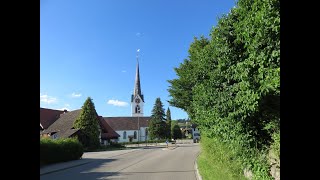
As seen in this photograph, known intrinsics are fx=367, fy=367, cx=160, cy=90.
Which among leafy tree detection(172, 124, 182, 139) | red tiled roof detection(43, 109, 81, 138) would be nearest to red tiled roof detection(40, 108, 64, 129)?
red tiled roof detection(43, 109, 81, 138)

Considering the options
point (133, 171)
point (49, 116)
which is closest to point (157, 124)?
point (49, 116)

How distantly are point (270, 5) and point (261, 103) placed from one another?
→ 2.33m

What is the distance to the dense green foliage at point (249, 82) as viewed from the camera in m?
6.10

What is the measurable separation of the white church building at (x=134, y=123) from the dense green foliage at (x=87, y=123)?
56.1 m

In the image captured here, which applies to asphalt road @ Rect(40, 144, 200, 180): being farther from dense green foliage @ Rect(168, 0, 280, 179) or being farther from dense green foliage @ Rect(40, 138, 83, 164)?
dense green foliage @ Rect(168, 0, 280, 179)

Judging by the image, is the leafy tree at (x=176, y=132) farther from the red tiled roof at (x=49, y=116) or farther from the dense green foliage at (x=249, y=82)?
the dense green foliage at (x=249, y=82)

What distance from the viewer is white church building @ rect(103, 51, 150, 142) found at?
356 feet

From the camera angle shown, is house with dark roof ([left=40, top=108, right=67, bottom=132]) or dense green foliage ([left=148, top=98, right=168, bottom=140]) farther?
dense green foliage ([left=148, top=98, right=168, bottom=140])

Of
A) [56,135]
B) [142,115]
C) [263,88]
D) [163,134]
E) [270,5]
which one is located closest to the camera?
[270,5]

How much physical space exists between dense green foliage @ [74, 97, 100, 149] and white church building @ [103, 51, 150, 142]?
184 ft
